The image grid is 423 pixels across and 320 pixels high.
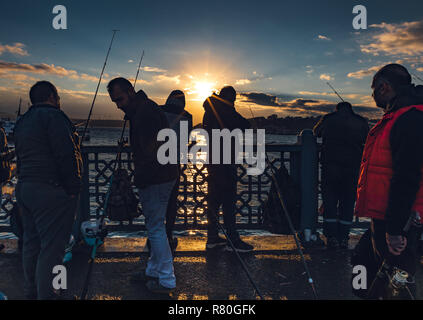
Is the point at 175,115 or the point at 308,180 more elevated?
the point at 175,115

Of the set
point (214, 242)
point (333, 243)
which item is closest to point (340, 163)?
point (333, 243)

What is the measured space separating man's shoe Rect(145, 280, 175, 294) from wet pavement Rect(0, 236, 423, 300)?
0.05 metres

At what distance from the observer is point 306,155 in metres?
5.00

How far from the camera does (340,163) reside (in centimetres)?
464

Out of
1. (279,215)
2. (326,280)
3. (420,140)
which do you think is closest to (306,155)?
(279,215)

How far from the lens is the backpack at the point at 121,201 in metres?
4.34

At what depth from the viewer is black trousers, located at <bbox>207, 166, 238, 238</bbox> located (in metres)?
4.67

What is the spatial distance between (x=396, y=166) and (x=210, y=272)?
8.53 feet

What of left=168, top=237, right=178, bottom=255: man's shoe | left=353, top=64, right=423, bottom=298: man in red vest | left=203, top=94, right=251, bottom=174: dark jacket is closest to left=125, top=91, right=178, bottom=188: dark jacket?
left=203, top=94, right=251, bottom=174: dark jacket

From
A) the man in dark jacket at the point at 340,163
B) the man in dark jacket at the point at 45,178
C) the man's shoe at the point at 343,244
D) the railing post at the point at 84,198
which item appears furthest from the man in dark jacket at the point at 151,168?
the man's shoe at the point at 343,244

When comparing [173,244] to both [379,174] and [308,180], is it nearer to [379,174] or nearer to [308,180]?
[308,180]

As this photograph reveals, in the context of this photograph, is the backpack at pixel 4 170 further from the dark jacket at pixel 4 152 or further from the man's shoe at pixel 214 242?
the man's shoe at pixel 214 242

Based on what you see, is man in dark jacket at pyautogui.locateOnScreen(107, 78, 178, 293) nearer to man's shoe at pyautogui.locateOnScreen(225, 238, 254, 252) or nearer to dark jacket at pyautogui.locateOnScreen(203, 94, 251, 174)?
dark jacket at pyautogui.locateOnScreen(203, 94, 251, 174)
